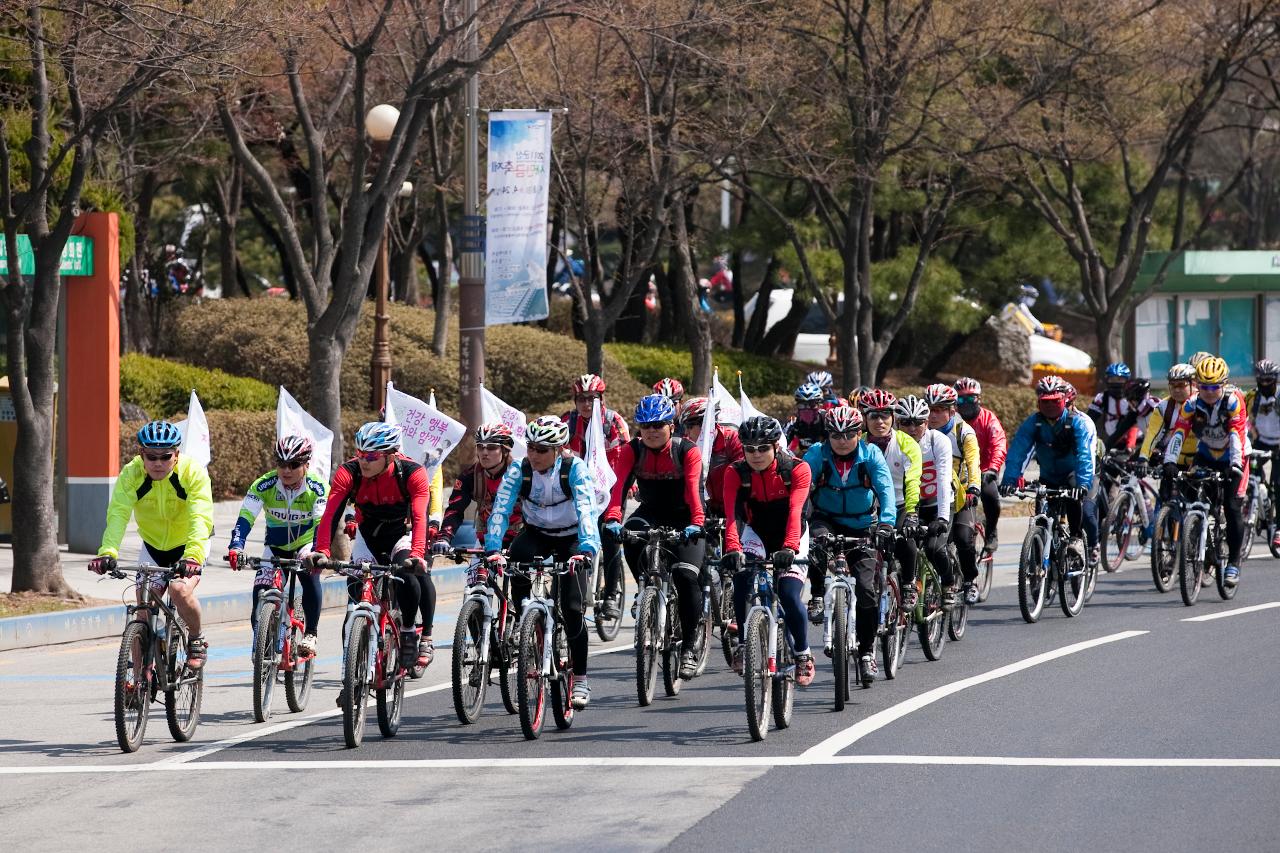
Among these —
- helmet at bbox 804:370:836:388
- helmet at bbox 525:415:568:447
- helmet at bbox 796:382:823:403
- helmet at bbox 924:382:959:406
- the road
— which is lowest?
the road

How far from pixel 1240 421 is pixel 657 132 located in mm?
9847

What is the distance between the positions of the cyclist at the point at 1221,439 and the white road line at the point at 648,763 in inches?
286

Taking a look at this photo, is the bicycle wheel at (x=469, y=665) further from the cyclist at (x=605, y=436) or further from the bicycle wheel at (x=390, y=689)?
the cyclist at (x=605, y=436)

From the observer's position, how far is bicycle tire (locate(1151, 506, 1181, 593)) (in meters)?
15.6

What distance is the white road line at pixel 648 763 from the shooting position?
29.5ft

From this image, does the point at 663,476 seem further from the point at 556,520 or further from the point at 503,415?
the point at 503,415

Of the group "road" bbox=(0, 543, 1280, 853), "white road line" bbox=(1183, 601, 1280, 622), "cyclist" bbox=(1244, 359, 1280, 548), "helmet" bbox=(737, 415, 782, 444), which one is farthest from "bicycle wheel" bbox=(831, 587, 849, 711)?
"cyclist" bbox=(1244, 359, 1280, 548)

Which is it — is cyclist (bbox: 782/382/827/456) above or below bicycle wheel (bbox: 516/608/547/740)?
above

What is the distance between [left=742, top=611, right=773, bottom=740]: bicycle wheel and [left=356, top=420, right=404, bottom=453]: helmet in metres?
2.30

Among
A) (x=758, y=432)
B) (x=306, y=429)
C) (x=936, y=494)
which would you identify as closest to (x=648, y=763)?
(x=758, y=432)

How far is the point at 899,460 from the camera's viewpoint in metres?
12.3

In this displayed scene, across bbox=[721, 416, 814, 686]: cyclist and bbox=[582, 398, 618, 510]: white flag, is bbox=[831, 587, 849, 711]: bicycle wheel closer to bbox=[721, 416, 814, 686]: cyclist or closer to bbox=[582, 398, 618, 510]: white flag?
bbox=[721, 416, 814, 686]: cyclist

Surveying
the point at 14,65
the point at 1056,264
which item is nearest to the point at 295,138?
the point at 1056,264

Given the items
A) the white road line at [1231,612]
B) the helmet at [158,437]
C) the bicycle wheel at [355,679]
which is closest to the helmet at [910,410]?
the white road line at [1231,612]
